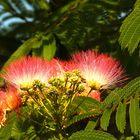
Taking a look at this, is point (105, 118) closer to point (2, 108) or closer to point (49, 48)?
point (2, 108)

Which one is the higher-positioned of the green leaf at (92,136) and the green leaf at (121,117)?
the green leaf at (92,136)

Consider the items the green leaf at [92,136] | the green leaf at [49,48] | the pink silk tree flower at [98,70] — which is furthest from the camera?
the green leaf at [49,48]

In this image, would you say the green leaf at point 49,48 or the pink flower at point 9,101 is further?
the green leaf at point 49,48

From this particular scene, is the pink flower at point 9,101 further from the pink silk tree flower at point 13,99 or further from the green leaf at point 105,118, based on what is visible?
the green leaf at point 105,118

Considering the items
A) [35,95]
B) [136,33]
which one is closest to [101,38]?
[136,33]

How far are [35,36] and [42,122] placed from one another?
131 cm

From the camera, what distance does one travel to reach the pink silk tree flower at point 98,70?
1.85 m

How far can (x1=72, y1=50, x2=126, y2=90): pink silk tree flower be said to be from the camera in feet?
6.08

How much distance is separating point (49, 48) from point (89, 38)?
0.37 m

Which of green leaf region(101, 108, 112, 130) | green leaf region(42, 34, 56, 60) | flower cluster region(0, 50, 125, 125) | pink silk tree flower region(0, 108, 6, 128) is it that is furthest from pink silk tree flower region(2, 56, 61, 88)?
green leaf region(42, 34, 56, 60)

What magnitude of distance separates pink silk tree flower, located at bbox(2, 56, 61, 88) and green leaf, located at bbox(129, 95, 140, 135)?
28cm

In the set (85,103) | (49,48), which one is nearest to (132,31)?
(85,103)

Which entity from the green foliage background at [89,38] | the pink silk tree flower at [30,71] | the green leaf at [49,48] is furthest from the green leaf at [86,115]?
the green leaf at [49,48]

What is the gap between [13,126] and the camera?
6.46 ft
